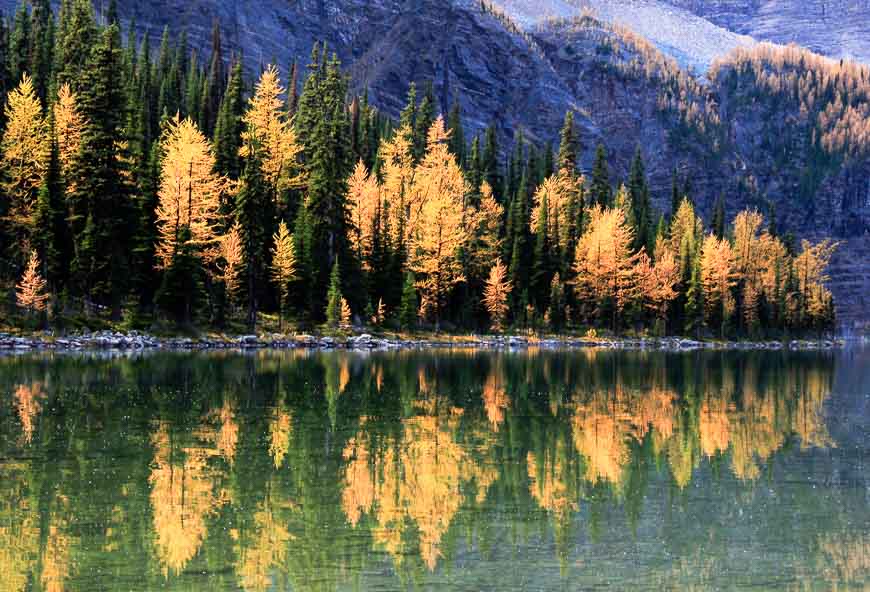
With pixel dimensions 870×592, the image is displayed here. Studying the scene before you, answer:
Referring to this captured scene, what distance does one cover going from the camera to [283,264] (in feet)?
269

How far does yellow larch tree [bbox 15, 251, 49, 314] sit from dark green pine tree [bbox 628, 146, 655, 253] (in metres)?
70.4

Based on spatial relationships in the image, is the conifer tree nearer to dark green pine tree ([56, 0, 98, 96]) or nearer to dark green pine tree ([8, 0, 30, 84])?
dark green pine tree ([56, 0, 98, 96])

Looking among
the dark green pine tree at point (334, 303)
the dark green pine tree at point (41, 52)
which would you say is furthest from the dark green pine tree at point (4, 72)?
the dark green pine tree at point (334, 303)

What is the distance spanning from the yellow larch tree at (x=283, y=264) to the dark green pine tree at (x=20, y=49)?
31411 millimetres

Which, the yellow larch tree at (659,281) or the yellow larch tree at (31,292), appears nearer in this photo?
the yellow larch tree at (31,292)

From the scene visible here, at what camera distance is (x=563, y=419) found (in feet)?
112

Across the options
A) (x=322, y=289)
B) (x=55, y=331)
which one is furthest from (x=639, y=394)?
(x=322, y=289)

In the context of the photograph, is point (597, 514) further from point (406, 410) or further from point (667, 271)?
point (667, 271)

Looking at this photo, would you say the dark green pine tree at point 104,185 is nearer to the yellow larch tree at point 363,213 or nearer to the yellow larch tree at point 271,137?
the yellow larch tree at point 271,137

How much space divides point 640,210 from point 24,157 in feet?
278

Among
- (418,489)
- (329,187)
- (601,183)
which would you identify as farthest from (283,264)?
(418,489)

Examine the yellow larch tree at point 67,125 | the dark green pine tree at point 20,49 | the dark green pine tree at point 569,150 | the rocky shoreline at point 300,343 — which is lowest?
the rocky shoreline at point 300,343

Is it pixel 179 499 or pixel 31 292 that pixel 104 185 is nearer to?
pixel 31 292

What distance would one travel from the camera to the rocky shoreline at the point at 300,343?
63281 millimetres
